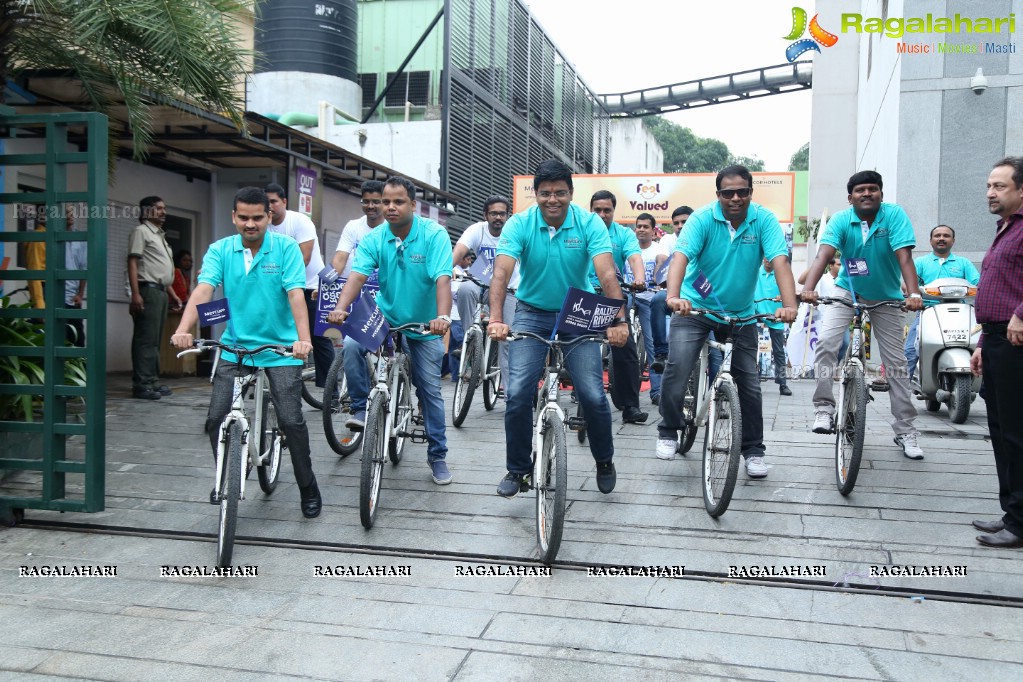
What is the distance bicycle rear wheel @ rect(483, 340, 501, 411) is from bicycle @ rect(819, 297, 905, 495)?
3563 millimetres

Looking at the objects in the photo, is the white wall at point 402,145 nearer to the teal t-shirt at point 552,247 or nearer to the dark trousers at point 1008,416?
the teal t-shirt at point 552,247

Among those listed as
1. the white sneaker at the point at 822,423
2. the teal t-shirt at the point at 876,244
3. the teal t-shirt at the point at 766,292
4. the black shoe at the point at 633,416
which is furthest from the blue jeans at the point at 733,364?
the teal t-shirt at the point at 766,292

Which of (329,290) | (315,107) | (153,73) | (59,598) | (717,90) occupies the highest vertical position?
(717,90)

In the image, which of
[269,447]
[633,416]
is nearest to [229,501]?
[269,447]

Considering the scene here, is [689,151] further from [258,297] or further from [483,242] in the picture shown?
[258,297]

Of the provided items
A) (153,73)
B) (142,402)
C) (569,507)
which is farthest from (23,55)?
(569,507)

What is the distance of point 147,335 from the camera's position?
980cm

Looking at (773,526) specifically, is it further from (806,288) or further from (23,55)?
(23,55)

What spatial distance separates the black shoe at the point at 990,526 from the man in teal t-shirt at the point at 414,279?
316cm

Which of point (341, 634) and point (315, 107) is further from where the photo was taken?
point (315, 107)

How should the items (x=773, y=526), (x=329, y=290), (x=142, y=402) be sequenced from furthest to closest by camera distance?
(x=142, y=402) → (x=329, y=290) → (x=773, y=526)

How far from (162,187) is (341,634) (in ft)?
34.9

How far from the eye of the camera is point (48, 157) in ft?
17.8

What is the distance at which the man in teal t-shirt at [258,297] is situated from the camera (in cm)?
536
